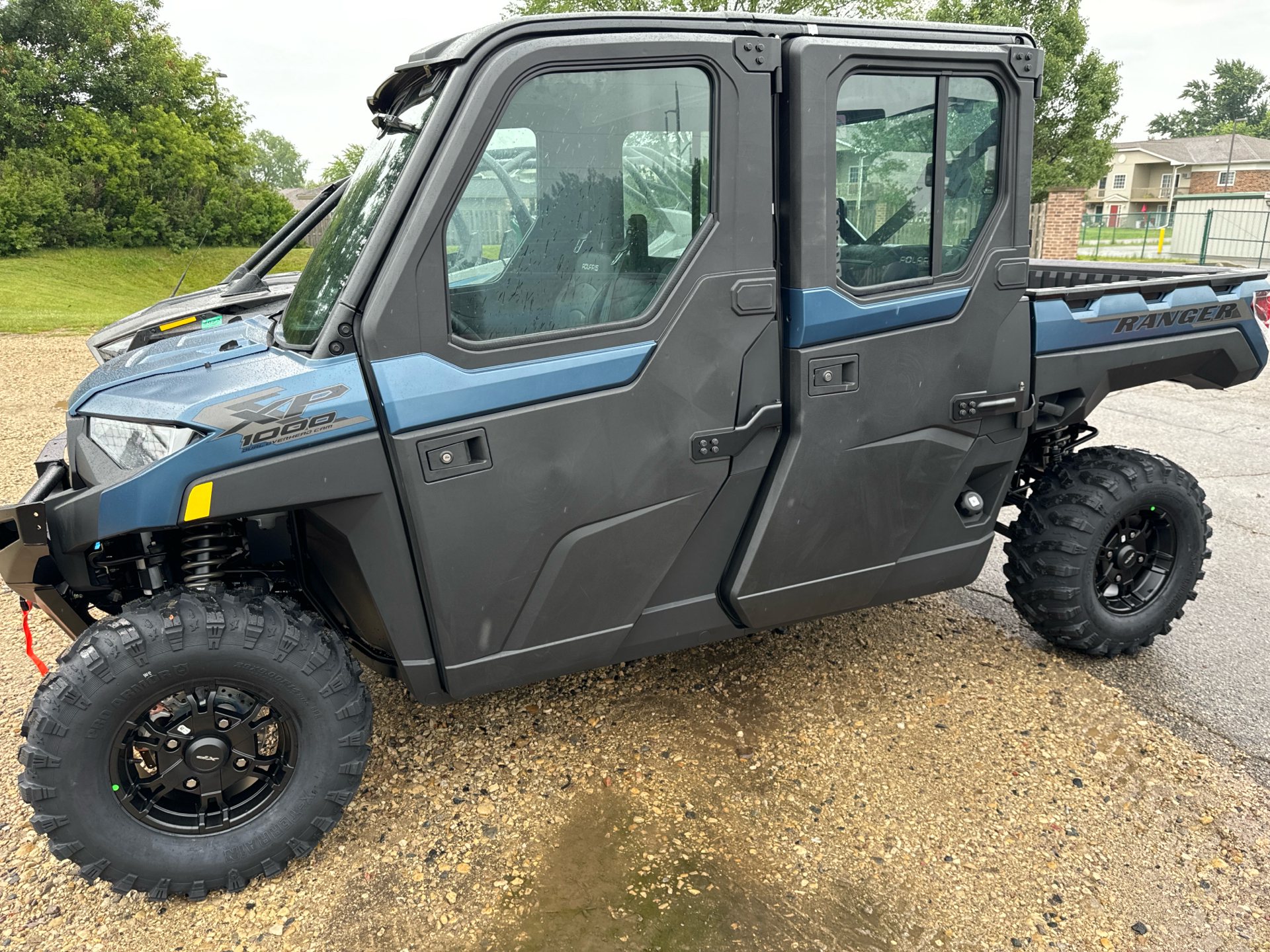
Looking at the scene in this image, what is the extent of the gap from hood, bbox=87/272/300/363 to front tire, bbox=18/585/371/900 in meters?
3.77

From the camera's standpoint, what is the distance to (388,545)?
8.19 ft

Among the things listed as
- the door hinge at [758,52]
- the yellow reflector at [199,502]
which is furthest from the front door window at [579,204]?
the yellow reflector at [199,502]

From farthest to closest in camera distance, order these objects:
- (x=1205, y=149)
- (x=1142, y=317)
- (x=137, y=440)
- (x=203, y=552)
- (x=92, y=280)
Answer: (x=1205, y=149)
(x=92, y=280)
(x=1142, y=317)
(x=203, y=552)
(x=137, y=440)

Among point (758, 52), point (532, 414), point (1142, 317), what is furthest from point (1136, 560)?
point (532, 414)

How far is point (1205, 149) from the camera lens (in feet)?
182

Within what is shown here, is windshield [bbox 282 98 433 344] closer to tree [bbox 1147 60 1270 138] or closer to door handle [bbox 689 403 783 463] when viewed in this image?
door handle [bbox 689 403 783 463]

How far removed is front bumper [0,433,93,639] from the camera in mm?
2371

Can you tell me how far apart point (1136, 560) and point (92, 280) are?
27943mm

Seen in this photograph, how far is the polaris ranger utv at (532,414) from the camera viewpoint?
236 cm

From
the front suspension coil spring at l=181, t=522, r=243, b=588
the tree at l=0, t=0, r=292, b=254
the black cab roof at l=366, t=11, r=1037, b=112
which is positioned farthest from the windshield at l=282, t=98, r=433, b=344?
the tree at l=0, t=0, r=292, b=254

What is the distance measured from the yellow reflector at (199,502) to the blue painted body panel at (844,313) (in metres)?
1.70

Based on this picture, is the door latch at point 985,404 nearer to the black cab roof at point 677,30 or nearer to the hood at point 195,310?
the black cab roof at point 677,30

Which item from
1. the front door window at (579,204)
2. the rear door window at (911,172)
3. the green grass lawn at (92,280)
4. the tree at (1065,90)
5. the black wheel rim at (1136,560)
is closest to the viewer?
the front door window at (579,204)

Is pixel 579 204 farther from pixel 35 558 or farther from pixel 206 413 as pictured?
pixel 35 558
